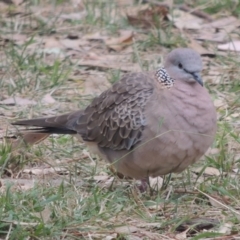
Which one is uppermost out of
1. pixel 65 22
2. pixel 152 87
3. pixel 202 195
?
pixel 152 87

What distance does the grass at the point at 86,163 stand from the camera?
4.54 metres

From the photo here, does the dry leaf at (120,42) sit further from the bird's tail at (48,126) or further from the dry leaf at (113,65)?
the bird's tail at (48,126)

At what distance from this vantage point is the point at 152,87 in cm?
525

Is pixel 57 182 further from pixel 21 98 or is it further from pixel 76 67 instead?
pixel 76 67

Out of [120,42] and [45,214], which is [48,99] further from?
[45,214]

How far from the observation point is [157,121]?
16.5 feet

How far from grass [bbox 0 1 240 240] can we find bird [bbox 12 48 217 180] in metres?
0.18

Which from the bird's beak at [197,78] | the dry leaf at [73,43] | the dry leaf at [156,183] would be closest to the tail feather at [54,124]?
the dry leaf at [156,183]

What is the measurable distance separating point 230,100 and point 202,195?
6.02ft

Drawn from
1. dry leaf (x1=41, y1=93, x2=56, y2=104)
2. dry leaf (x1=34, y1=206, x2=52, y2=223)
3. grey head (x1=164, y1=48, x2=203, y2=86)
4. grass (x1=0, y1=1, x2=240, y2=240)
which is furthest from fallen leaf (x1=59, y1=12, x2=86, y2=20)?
dry leaf (x1=34, y1=206, x2=52, y2=223)

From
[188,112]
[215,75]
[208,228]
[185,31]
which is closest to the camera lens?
[208,228]

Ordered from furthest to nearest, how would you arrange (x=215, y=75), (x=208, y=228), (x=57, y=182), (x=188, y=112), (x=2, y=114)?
(x=215, y=75) → (x=2, y=114) → (x=57, y=182) → (x=188, y=112) → (x=208, y=228)

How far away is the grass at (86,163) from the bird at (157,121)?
0.18 meters

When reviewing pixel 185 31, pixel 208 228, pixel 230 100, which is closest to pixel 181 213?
pixel 208 228
